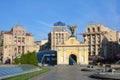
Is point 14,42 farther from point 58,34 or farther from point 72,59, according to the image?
point 72,59

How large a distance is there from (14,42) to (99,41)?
150 feet

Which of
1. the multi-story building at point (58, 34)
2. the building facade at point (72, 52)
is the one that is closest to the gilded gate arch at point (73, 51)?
the building facade at point (72, 52)

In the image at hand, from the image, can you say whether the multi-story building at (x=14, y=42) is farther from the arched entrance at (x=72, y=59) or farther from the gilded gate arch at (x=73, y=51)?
the gilded gate arch at (x=73, y=51)

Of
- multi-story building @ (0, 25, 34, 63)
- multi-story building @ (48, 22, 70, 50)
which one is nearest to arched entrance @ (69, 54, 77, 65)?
multi-story building @ (0, 25, 34, 63)

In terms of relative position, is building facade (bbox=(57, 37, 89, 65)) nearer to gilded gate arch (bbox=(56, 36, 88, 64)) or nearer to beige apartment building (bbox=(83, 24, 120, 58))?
gilded gate arch (bbox=(56, 36, 88, 64))

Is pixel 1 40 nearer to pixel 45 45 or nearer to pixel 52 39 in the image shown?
pixel 52 39

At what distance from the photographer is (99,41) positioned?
497 ft

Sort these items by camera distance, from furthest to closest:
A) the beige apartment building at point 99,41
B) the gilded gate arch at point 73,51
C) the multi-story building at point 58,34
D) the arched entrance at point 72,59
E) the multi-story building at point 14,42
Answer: the multi-story building at point 58,34 → the multi-story building at point 14,42 → the beige apartment building at point 99,41 → the arched entrance at point 72,59 → the gilded gate arch at point 73,51

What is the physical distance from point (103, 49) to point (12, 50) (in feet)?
159

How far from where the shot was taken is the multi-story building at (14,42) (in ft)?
501

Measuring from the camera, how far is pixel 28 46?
522ft

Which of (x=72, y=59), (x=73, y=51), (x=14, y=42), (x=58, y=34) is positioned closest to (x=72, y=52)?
(x=73, y=51)

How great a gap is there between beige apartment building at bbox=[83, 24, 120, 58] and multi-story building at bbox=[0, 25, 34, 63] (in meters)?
32.5

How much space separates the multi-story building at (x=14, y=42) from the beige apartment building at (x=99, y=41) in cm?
3252
